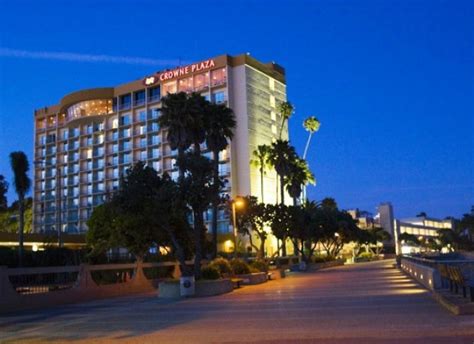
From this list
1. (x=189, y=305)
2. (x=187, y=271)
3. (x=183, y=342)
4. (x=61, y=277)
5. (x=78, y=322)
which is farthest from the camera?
(x=187, y=271)

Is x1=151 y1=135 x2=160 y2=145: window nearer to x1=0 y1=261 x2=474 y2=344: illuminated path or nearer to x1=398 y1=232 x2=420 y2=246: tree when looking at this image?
x1=398 y1=232 x2=420 y2=246: tree

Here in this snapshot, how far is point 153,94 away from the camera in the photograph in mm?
115562

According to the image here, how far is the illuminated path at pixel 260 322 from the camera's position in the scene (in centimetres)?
1178

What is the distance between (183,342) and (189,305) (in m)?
8.80

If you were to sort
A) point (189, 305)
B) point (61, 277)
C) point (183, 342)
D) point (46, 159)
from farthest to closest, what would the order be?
point (46, 159) → point (61, 277) → point (189, 305) → point (183, 342)

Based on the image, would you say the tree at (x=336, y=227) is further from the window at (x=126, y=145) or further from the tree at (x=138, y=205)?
the window at (x=126, y=145)

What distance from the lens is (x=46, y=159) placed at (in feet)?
431

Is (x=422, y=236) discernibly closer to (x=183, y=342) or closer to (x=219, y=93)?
(x=219, y=93)

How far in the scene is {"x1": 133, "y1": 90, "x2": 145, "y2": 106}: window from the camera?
11676 centimetres

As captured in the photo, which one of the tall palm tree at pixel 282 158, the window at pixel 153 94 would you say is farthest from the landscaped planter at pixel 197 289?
the window at pixel 153 94

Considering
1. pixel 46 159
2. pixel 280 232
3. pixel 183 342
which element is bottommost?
pixel 183 342

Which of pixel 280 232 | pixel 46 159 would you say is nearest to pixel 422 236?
pixel 46 159

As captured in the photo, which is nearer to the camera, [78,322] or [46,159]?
[78,322]

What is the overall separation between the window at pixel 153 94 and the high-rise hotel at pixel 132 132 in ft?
0.06
